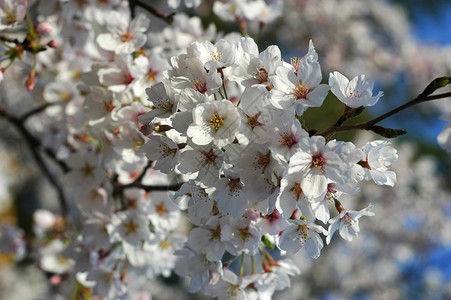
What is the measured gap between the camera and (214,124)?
0.94m

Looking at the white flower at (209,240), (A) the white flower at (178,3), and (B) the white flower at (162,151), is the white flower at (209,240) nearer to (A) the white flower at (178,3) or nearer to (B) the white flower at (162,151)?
(B) the white flower at (162,151)

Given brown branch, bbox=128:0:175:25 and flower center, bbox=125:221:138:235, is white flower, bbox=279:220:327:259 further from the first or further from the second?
brown branch, bbox=128:0:175:25

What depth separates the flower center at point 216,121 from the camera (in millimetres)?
940

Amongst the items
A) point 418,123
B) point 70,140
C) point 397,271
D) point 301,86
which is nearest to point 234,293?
point 301,86

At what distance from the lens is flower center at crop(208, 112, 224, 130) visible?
94 centimetres

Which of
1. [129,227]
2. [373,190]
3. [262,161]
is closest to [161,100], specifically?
[262,161]

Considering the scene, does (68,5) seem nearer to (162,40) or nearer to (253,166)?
(162,40)

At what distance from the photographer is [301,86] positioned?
97 cm

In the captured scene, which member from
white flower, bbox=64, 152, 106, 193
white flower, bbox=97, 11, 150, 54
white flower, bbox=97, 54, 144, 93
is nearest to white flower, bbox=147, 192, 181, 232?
white flower, bbox=64, 152, 106, 193

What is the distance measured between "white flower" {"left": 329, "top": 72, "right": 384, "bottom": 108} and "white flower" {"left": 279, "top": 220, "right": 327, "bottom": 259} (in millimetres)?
348

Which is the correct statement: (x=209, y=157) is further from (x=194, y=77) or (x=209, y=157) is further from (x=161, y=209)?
(x=161, y=209)

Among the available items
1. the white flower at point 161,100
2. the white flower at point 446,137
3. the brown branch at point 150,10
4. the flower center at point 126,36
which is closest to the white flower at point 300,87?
the white flower at point 161,100

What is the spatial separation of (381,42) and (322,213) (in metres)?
5.63

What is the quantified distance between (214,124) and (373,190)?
495 centimetres
